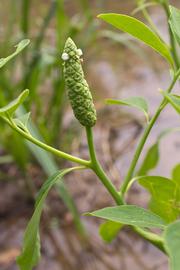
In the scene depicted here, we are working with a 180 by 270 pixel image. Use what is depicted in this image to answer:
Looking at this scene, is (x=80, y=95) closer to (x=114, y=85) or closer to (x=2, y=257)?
(x=2, y=257)

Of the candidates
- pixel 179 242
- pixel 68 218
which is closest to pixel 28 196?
pixel 68 218

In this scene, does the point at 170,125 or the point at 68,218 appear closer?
the point at 68,218

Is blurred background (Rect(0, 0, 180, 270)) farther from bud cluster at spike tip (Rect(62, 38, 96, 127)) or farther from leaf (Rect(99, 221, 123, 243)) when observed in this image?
bud cluster at spike tip (Rect(62, 38, 96, 127))

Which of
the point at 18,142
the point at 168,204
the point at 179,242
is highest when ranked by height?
the point at 179,242

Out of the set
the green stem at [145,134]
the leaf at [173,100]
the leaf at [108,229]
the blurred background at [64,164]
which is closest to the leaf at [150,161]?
the leaf at [108,229]

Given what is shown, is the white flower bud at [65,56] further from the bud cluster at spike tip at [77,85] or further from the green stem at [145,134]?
the green stem at [145,134]

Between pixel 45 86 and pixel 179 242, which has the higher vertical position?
pixel 179 242

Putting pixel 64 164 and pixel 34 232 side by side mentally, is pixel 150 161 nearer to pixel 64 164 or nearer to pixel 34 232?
pixel 34 232
